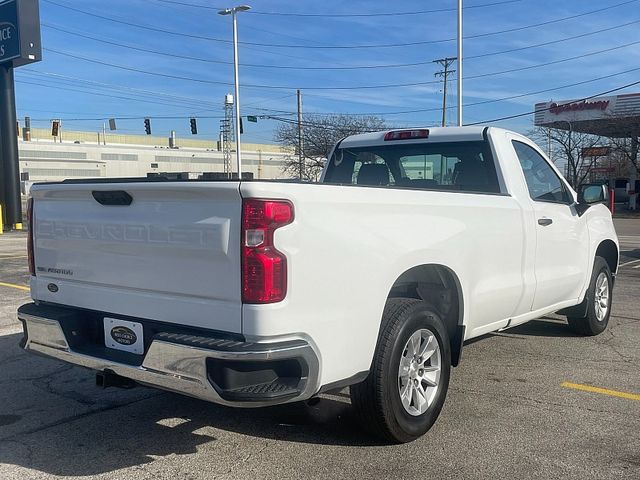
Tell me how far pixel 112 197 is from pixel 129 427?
1640 millimetres

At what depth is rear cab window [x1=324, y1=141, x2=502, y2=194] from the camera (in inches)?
206

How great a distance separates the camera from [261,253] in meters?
3.04

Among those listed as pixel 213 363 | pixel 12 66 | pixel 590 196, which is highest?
pixel 12 66

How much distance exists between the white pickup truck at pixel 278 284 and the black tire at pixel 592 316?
1.66 m

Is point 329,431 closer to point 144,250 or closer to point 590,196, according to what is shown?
point 144,250

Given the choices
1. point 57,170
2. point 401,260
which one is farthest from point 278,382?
point 57,170

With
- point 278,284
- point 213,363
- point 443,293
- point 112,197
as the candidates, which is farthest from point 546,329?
point 112,197

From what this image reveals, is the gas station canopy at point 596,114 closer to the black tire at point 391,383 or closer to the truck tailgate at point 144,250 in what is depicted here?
the black tire at point 391,383

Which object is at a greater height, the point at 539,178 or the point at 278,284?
the point at 539,178

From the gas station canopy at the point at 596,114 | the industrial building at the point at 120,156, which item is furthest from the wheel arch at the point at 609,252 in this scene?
the industrial building at the point at 120,156

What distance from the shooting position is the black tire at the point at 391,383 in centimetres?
362

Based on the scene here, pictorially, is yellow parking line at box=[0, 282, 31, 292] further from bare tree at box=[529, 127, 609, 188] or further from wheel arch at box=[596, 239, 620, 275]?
bare tree at box=[529, 127, 609, 188]

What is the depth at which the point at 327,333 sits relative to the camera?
327 centimetres

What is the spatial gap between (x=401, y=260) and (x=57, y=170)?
8650 cm
